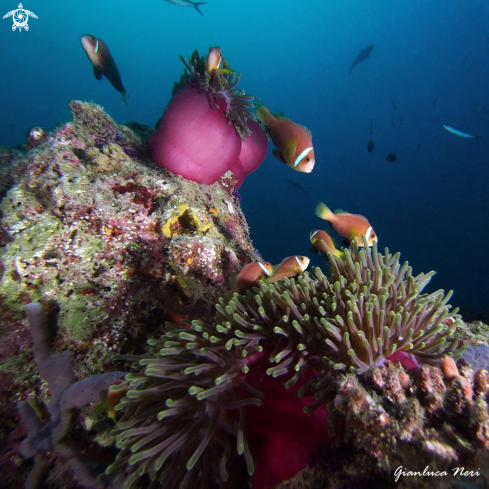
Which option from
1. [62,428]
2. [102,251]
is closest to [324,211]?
[102,251]

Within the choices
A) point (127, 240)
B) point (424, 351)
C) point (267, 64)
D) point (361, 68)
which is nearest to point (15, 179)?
point (127, 240)

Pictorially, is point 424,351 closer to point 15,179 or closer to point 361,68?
point 15,179

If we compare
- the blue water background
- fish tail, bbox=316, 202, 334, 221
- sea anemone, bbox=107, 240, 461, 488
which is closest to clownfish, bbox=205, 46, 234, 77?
fish tail, bbox=316, 202, 334, 221

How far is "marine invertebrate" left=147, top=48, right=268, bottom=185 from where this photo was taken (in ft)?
9.52

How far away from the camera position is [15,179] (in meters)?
→ 2.88

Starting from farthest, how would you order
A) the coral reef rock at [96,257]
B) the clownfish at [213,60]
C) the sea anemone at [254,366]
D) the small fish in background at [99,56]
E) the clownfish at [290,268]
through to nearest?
the small fish in background at [99,56]
the clownfish at [213,60]
the clownfish at [290,268]
the coral reef rock at [96,257]
the sea anemone at [254,366]

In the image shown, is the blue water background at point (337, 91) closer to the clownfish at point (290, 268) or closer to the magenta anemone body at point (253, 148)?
the magenta anemone body at point (253, 148)

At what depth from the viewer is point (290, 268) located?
8.00 ft

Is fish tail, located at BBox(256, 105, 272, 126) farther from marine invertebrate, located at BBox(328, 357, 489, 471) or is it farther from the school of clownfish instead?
marine invertebrate, located at BBox(328, 357, 489, 471)

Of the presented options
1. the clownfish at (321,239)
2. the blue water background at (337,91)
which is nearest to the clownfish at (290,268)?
the clownfish at (321,239)

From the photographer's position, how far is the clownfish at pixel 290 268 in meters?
2.43

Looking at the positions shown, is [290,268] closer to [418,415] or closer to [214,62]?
[418,415]

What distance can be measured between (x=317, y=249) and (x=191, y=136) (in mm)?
1873

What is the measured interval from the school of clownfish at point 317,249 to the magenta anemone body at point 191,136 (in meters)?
1.34
